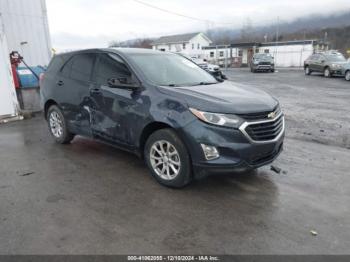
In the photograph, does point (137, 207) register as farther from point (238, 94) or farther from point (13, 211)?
point (238, 94)

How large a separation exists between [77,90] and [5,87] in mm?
4575

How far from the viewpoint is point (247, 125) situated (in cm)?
373

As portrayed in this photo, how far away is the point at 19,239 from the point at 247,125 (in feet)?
8.90

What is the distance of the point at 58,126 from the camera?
247 inches

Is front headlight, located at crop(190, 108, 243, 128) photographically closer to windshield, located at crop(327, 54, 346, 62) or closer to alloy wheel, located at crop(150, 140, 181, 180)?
alloy wheel, located at crop(150, 140, 181, 180)

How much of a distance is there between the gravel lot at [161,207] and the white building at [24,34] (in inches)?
147

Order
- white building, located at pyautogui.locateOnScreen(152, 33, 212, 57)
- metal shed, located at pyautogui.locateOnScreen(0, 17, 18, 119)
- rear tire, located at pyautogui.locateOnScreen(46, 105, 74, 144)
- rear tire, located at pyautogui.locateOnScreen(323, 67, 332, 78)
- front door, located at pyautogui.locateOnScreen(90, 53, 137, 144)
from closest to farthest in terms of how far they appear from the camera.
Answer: front door, located at pyautogui.locateOnScreen(90, 53, 137, 144) → rear tire, located at pyautogui.locateOnScreen(46, 105, 74, 144) → metal shed, located at pyautogui.locateOnScreen(0, 17, 18, 119) → rear tire, located at pyautogui.locateOnScreen(323, 67, 332, 78) → white building, located at pyautogui.locateOnScreen(152, 33, 212, 57)

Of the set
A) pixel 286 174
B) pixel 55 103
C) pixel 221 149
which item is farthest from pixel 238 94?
pixel 55 103

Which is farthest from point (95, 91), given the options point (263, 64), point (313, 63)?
point (263, 64)

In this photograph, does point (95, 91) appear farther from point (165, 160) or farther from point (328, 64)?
point (328, 64)

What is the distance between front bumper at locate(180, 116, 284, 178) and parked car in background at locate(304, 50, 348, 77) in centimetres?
2009

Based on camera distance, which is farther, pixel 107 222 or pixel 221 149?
pixel 221 149

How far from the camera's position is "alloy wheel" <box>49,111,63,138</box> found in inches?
243

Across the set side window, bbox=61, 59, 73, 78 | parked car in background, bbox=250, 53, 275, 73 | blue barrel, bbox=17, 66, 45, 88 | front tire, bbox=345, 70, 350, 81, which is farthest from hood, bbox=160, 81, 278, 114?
parked car in background, bbox=250, 53, 275, 73
